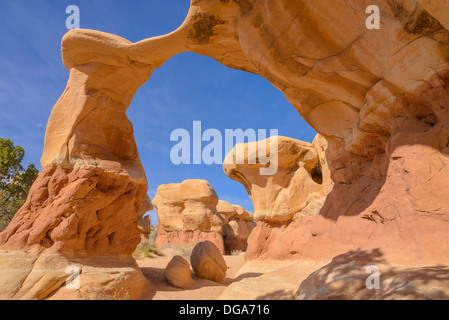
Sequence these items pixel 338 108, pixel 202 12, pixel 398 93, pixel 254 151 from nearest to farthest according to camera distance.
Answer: pixel 398 93
pixel 338 108
pixel 202 12
pixel 254 151

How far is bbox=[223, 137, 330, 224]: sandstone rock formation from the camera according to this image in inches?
398

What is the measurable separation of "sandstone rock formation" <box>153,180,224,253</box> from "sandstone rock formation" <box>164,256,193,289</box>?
1094 cm

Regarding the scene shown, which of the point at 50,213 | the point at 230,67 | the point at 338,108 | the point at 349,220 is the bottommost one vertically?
the point at 349,220

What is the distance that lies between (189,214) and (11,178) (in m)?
10.7

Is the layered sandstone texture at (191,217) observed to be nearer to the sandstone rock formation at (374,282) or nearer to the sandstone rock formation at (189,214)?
the sandstone rock formation at (189,214)

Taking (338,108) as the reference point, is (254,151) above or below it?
above

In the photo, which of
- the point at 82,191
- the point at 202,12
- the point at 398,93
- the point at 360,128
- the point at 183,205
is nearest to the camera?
the point at 398,93

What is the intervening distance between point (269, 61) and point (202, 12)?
75.9 inches

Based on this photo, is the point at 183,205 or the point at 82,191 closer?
the point at 82,191

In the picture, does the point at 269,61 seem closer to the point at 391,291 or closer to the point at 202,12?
the point at 202,12

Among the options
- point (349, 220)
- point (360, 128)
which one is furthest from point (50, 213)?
point (360, 128)

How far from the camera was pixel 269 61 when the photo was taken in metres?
4.90

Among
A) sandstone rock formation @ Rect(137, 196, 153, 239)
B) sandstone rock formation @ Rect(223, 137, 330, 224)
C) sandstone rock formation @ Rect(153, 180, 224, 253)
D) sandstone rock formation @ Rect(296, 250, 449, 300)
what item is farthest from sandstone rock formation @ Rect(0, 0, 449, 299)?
sandstone rock formation @ Rect(137, 196, 153, 239)
